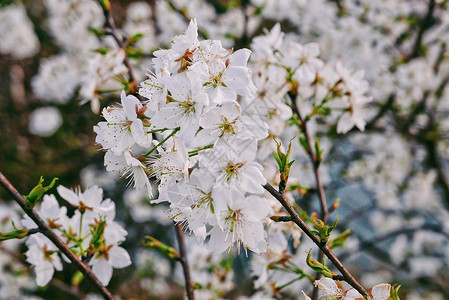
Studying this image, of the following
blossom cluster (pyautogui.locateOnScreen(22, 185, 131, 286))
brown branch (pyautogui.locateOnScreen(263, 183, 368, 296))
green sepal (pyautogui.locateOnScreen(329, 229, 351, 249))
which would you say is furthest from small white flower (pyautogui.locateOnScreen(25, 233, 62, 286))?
green sepal (pyautogui.locateOnScreen(329, 229, 351, 249))

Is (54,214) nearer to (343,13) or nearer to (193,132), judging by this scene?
(193,132)

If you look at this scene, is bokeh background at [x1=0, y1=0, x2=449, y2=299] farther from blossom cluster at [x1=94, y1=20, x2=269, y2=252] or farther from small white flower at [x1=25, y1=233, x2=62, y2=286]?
blossom cluster at [x1=94, y1=20, x2=269, y2=252]

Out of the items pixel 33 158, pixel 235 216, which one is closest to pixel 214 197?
pixel 235 216

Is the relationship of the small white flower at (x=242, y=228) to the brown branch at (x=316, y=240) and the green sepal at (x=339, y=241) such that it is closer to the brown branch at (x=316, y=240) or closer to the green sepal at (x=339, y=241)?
the brown branch at (x=316, y=240)

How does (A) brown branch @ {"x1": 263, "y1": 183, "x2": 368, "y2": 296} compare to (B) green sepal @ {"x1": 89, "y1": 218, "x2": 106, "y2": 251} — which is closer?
(A) brown branch @ {"x1": 263, "y1": 183, "x2": 368, "y2": 296}

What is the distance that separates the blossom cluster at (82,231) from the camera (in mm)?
1487

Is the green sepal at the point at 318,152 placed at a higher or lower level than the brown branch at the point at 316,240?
lower

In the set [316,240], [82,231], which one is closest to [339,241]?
[316,240]

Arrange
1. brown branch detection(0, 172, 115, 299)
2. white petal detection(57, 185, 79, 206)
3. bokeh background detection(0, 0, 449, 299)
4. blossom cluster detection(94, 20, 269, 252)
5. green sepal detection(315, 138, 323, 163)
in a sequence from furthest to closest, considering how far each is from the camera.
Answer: bokeh background detection(0, 0, 449, 299) < green sepal detection(315, 138, 323, 163) < white petal detection(57, 185, 79, 206) < brown branch detection(0, 172, 115, 299) < blossom cluster detection(94, 20, 269, 252)

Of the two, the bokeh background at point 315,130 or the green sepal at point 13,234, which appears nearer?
the green sepal at point 13,234

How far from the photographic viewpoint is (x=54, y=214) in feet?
4.97

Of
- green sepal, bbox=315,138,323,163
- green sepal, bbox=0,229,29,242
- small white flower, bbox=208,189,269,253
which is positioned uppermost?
small white flower, bbox=208,189,269,253

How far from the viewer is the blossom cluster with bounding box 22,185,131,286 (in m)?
1.49

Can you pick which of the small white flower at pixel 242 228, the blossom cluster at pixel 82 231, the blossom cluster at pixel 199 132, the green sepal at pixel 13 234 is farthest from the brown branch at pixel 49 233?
the small white flower at pixel 242 228
